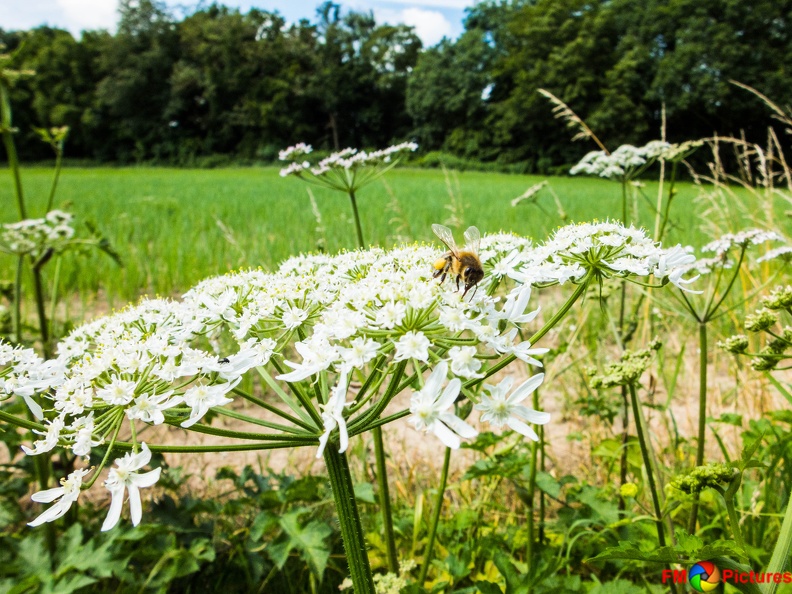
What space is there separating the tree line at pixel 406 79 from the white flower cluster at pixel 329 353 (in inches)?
1715

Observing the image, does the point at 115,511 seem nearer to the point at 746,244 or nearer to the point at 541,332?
the point at 541,332

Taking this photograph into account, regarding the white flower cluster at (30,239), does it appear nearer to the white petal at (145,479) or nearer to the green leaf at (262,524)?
the green leaf at (262,524)

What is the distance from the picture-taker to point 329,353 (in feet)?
3.84

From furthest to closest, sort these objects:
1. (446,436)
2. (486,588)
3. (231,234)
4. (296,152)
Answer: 1. (231,234)
2. (296,152)
3. (486,588)
4. (446,436)

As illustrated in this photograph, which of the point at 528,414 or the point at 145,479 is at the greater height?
the point at 528,414

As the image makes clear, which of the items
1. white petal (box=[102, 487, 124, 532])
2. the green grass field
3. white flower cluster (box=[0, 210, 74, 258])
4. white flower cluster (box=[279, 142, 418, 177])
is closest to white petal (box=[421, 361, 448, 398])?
white petal (box=[102, 487, 124, 532])

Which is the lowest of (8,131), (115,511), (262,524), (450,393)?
(262,524)

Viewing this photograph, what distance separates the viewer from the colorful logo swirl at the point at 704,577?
5.05 feet

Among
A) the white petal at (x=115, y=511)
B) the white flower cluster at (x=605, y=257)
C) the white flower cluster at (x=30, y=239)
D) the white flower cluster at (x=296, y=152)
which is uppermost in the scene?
the white flower cluster at (x=296, y=152)

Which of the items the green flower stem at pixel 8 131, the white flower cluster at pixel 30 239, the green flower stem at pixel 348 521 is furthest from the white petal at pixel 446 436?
the green flower stem at pixel 8 131

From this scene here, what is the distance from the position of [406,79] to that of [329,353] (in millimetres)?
78524

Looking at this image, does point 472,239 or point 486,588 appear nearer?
point 486,588

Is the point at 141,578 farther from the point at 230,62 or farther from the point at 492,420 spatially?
the point at 230,62

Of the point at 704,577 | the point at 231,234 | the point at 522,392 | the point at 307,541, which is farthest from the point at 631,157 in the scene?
the point at 231,234
